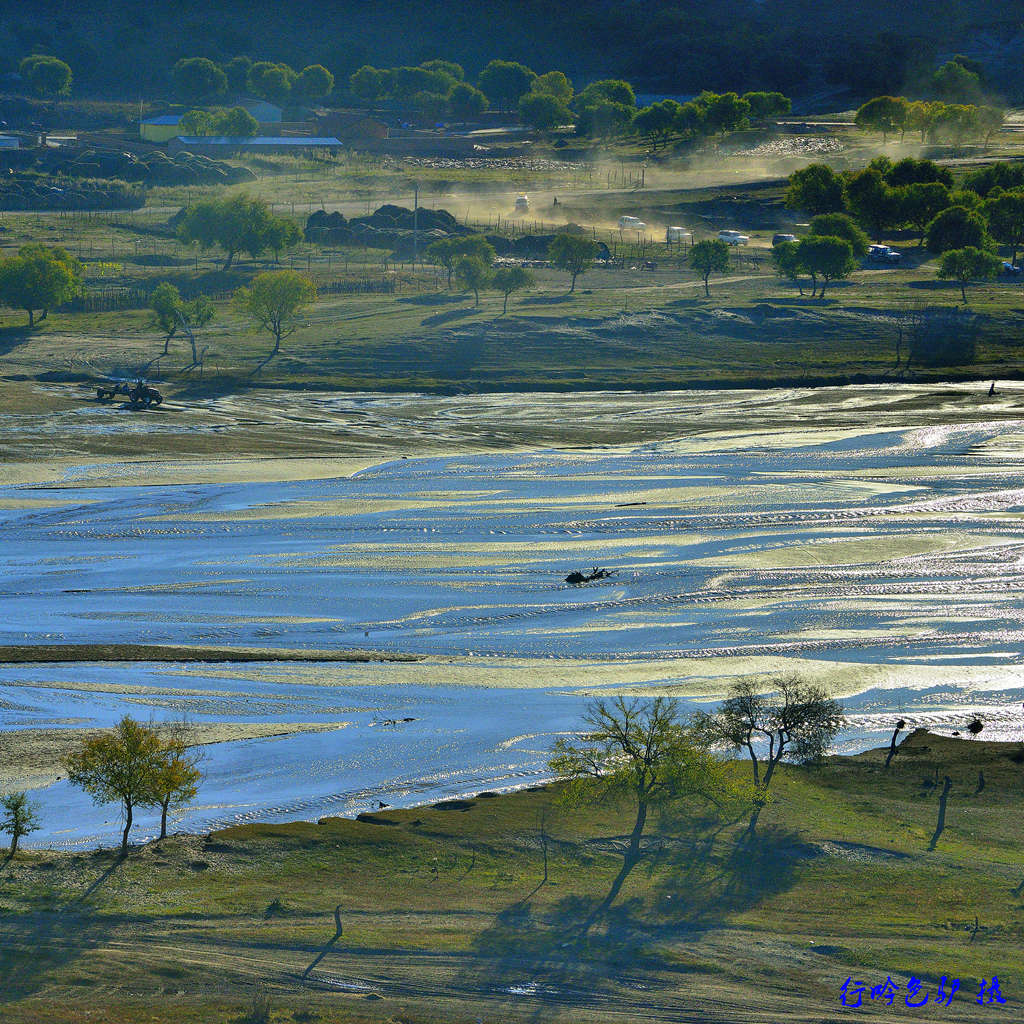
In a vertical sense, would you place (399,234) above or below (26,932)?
above

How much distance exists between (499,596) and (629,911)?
2444 centimetres

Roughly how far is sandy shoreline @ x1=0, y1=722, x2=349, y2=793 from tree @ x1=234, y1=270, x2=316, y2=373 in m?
55.3

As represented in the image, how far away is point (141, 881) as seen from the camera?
106 feet

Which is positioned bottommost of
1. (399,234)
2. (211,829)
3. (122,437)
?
(211,829)

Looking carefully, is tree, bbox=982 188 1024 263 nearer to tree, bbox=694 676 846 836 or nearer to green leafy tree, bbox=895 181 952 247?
green leafy tree, bbox=895 181 952 247

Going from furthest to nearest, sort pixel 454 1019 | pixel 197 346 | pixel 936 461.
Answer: pixel 197 346, pixel 936 461, pixel 454 1019

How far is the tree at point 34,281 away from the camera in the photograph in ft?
328

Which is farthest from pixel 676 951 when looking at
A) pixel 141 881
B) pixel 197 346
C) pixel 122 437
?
pixel 197 346

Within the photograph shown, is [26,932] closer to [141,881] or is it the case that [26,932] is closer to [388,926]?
[141,881]

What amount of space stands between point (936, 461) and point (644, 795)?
4724 centimetres

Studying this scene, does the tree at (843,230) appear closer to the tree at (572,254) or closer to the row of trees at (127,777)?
the tree at (572,254)

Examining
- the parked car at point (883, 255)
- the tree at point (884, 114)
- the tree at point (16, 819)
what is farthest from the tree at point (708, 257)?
the tree at point (884, 114)

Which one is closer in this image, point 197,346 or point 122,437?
point 122,437

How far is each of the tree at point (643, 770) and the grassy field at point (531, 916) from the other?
0.80 m
